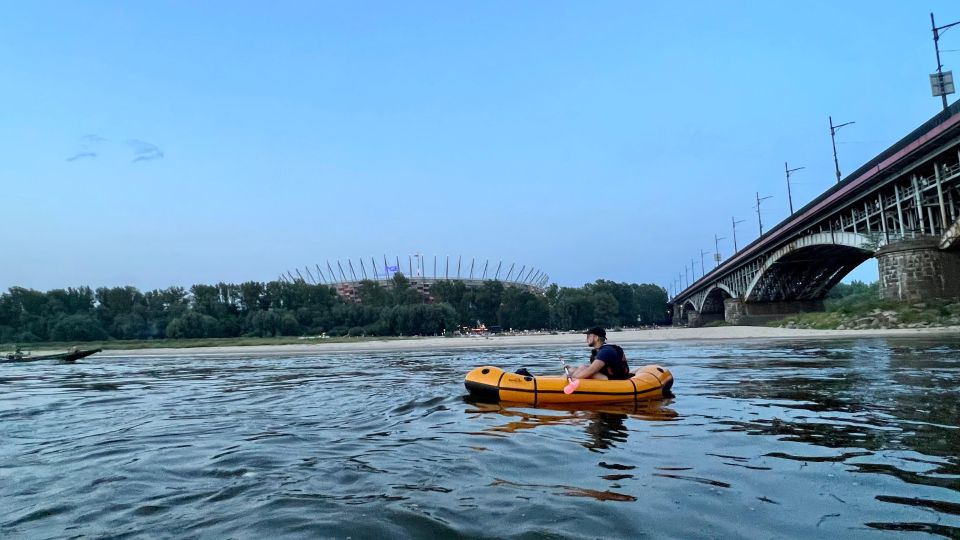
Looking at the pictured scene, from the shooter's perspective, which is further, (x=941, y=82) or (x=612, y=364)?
(x=941, y=82)

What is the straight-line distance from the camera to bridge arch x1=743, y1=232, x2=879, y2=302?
50.4 meters

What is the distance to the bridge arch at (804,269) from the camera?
50.4 m

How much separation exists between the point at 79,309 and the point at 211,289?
72.1 ft

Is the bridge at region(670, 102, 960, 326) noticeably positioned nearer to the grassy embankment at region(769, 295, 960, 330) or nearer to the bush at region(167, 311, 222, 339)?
the grassy embankment at region(769, 295, 960, 330)

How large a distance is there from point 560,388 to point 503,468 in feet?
15.6

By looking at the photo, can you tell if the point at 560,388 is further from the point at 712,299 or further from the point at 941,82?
the point at 712,299

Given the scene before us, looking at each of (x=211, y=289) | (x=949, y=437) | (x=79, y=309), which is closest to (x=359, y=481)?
(x=949, y=437)

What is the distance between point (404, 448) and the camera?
7.48 metres

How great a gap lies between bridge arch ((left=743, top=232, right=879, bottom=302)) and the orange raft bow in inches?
1605

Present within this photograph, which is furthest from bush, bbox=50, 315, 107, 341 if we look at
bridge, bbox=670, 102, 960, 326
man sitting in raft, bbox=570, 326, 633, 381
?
man sitting in raft, bbox=570, 326, 633, 381

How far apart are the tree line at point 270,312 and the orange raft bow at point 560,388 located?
3264 inches

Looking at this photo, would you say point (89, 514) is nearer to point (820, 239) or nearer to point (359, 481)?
point (359, 481)

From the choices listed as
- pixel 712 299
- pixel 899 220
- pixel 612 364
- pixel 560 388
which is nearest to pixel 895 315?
pixel 899 220

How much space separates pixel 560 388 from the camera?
1077 centimetres
